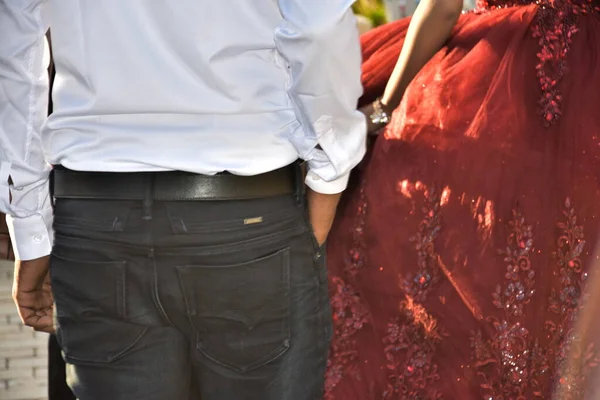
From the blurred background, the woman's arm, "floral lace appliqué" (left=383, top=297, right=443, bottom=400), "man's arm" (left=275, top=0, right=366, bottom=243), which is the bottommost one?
the blurred background

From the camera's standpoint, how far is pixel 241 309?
153 centimetres

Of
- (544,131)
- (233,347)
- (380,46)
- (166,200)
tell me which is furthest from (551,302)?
(166,200)

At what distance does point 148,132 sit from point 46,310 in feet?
1.95

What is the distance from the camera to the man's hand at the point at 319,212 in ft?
5.52

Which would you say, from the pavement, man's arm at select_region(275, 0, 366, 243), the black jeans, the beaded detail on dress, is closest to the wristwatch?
the beaded detail on dress

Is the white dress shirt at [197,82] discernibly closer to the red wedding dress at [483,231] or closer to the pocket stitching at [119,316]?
the pocket stitching at [119,316]

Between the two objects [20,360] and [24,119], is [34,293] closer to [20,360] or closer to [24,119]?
[24,119]

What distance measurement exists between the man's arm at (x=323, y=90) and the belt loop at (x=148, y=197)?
0.26 metres

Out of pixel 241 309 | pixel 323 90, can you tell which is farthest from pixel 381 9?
Answer: pixel 241 309

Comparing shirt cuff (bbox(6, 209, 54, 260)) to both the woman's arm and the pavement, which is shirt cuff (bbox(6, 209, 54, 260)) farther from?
the pavement

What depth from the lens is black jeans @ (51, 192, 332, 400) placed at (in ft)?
4.88

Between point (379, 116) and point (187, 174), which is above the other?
point (187, 174)

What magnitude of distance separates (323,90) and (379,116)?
46.7 inches

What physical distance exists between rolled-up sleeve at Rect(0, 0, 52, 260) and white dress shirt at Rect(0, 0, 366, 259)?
17 mm
